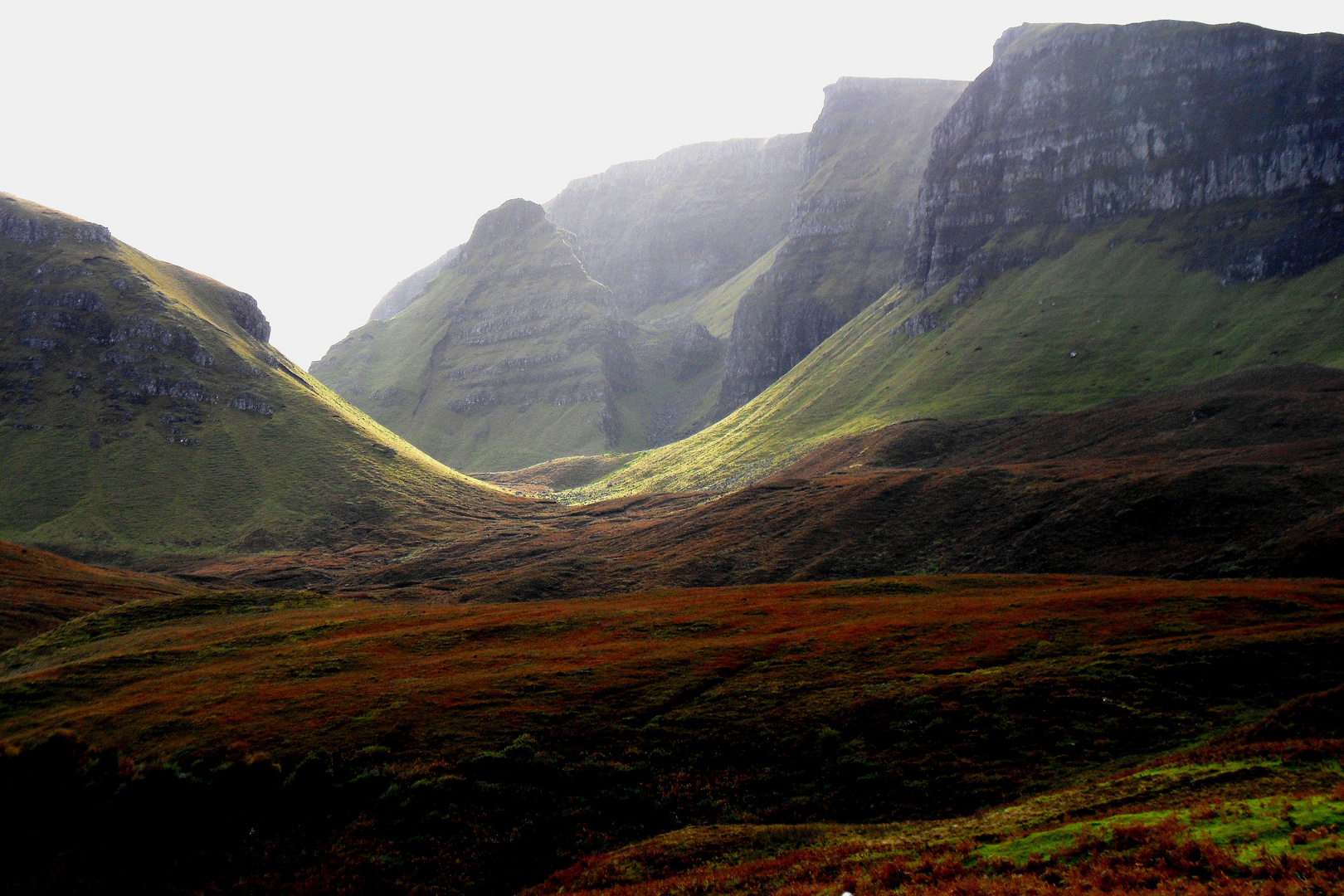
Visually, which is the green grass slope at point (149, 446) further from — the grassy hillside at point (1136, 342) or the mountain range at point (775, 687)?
the grassy hillside at point (1136, 342)

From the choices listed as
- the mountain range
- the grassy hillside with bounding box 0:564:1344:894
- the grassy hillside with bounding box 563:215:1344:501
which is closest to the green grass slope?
the mountain range

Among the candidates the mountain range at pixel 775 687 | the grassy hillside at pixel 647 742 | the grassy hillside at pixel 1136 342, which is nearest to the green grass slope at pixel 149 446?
the mountain range at pixel 775 687

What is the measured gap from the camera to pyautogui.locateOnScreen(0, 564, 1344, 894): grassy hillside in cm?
2931

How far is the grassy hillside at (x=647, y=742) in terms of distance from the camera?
29312mm

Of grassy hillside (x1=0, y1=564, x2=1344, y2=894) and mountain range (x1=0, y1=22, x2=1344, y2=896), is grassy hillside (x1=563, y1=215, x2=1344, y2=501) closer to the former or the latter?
mountain range (x1=0, y1=22, x2=1344, y2=896)

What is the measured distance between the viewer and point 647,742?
37.1m

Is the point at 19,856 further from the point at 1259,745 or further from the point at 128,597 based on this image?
the point at 128,597

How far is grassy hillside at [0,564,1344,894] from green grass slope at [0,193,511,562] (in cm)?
11456

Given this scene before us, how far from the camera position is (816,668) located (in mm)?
44969

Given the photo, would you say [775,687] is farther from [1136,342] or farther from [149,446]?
[149,446]

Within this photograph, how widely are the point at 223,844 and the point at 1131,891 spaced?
31.3 metres

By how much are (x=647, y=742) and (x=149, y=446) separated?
579 ft

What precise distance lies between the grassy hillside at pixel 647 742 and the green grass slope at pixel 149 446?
115m

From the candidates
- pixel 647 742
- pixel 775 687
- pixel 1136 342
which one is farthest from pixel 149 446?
pixel 1136 342
